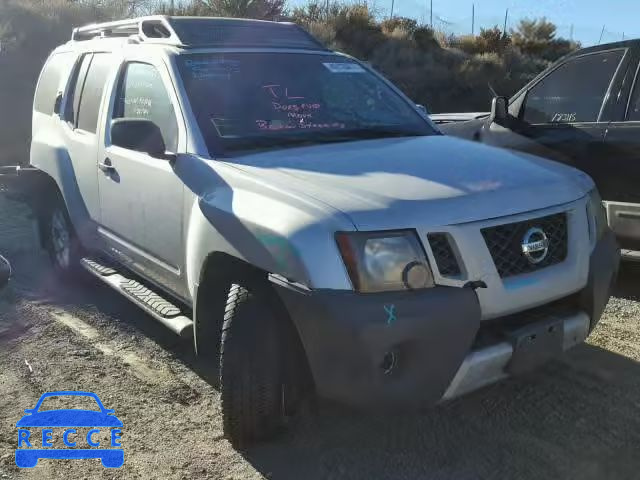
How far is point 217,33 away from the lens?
4273 mm

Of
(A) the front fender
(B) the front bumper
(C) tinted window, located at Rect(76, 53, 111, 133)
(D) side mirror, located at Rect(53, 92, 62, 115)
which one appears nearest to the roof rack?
(C) tinted window, located at Rect(76, 53, 111, 133)

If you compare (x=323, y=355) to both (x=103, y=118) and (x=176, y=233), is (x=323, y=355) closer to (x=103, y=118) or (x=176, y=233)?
(x=176, y=233)

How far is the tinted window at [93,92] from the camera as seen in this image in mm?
4727

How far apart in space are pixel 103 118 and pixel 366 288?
8.93ft

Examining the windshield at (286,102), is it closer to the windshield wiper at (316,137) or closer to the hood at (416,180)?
the windshield wiper at (316,137)

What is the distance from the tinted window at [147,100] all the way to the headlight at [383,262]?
1.46m

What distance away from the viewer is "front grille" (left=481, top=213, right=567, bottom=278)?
283 centimetres

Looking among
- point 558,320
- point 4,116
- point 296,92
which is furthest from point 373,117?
point 4,116

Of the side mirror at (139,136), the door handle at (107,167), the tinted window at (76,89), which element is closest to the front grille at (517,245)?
the side mirror at (139,136)

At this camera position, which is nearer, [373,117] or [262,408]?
[262,408]

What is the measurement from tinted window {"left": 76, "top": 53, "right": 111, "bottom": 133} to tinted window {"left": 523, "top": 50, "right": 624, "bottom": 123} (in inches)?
136

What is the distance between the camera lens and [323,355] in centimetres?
263

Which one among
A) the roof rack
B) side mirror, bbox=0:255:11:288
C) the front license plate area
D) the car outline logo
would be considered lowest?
the car outline logo

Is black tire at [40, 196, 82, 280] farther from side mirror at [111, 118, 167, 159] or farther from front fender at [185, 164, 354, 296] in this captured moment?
front fender at [185, 164, 354, 296]
